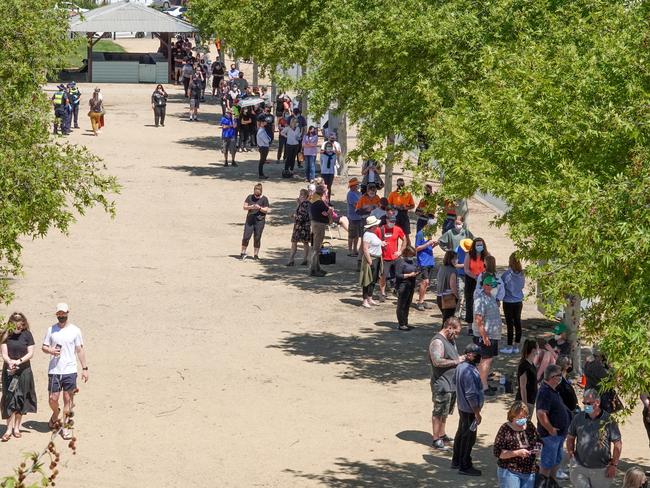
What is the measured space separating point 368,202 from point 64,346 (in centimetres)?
1002

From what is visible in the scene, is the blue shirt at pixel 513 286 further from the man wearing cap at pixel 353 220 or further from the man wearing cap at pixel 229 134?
the man wearing cap at pixel 229 134

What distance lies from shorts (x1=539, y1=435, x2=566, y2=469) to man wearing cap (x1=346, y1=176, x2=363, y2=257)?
11355 mm

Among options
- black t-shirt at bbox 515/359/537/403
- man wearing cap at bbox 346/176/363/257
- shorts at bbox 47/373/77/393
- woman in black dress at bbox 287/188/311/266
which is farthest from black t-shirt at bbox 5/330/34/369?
man wearing cap at bbox 346/176/363/257

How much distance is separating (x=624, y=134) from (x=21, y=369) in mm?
7065

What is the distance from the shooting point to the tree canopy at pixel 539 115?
9.65 metres

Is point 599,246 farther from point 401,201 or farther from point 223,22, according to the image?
point 223,22

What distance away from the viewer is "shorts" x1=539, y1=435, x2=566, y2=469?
12.5m

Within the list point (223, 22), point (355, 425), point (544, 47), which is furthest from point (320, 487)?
point (223, 22)

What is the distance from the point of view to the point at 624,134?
11227 millimetres

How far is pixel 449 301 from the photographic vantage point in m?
18.5

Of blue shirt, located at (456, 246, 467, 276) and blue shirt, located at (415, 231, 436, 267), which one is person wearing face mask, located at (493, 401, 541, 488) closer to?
blue shirt, located at (456, 246, 467, 276)

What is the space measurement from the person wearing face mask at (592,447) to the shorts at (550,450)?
0.64 metres

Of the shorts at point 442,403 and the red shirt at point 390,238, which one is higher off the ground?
the red shirt at point 390,238

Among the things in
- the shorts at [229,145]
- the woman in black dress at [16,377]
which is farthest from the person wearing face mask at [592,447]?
the shorts at [229,145]
